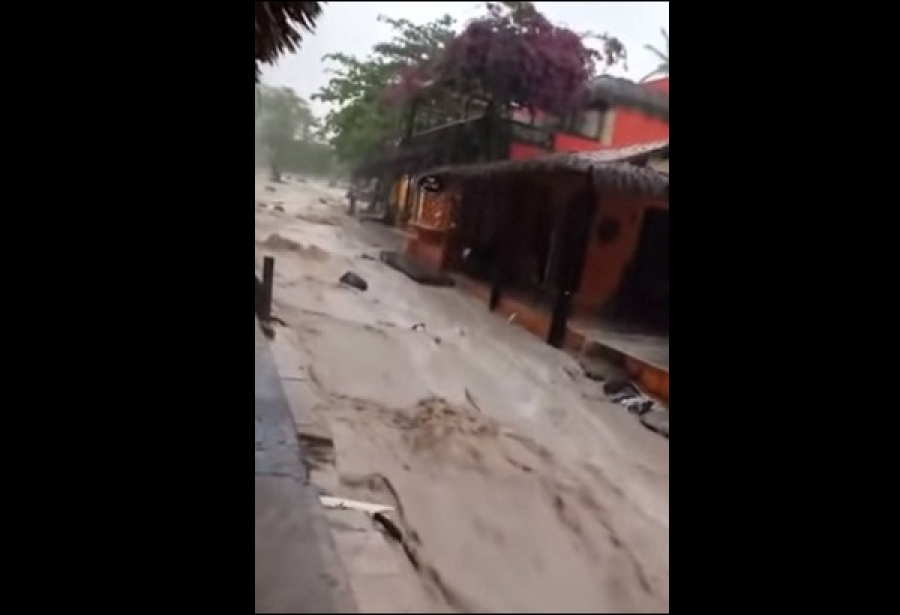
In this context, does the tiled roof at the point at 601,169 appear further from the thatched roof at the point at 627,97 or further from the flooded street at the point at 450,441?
the flooded street at the point at 450,441

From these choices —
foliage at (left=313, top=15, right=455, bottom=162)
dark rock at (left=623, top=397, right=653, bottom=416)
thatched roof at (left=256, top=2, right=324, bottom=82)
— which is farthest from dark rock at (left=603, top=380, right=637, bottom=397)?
thatched roof at (left=256, top=2, right=324, bottom=82)

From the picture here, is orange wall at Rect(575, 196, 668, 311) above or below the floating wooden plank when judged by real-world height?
above

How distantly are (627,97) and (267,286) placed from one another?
1.53ft

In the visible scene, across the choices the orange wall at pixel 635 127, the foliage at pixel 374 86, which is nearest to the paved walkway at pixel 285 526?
the foliage at pixel 374 86

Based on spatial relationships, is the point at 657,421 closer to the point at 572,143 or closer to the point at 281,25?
the point at 572,143

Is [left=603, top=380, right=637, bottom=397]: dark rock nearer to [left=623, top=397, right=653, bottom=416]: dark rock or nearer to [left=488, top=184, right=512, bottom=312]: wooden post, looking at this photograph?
[left=623, top=397, right=653, bottom=416]: dark rock

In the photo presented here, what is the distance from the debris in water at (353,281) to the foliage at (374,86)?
0.14m

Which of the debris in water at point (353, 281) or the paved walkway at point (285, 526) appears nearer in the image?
the paved walkway at point (285, 526)

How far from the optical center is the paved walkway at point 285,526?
0.79m

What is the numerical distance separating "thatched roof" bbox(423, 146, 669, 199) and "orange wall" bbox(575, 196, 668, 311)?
0.7 inches

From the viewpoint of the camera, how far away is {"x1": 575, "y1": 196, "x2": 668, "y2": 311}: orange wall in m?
0.88

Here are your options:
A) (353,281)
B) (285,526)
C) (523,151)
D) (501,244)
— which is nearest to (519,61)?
(523,151)
